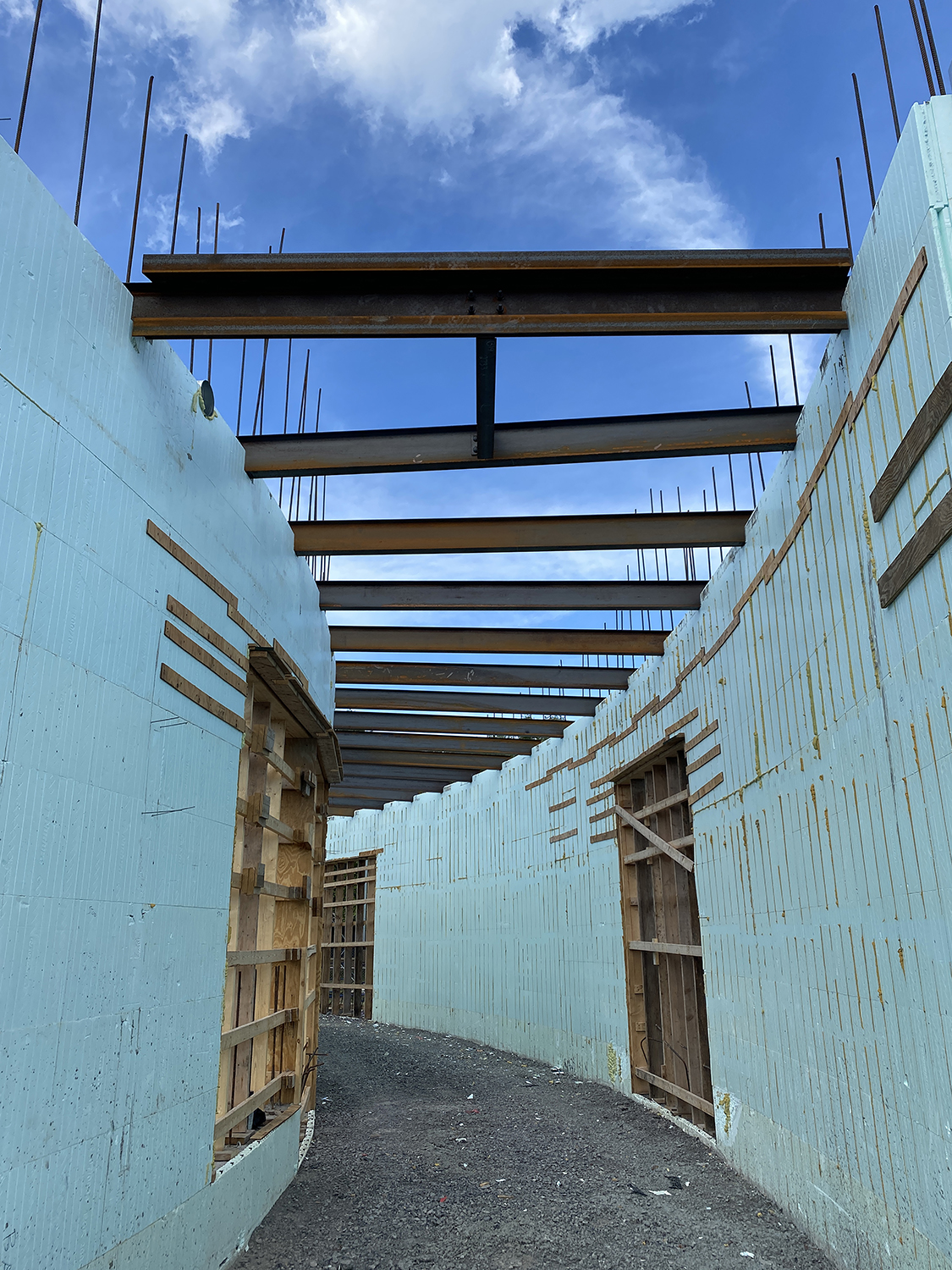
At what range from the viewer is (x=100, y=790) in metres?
3.70

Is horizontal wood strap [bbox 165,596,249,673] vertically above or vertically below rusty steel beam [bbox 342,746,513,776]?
below

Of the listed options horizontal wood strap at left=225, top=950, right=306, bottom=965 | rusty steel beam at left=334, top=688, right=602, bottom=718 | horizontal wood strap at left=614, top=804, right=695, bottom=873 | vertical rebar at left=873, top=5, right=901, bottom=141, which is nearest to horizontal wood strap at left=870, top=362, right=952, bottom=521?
vertical rebar at left=873, top=5, right=901, bottom=141

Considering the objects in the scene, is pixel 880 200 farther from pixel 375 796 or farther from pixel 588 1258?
pixel 375 796

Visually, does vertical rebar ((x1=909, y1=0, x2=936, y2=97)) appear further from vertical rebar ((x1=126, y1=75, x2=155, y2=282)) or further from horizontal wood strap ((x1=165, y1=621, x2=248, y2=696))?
horizontal wood strap ((x1=165, y1=621, x2=248, y2=696))

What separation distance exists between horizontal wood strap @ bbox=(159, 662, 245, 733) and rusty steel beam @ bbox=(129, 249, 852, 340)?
1.67 meters

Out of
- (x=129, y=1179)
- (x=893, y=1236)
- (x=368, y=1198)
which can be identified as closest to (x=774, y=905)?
(x=893, y=1236)

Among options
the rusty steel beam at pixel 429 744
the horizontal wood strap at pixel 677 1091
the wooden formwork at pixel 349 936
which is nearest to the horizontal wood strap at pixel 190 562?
the horizontal wood strap at pixel 677 1091

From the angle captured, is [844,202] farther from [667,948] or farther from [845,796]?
[667,948]

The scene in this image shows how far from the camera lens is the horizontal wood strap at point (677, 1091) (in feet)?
25.0

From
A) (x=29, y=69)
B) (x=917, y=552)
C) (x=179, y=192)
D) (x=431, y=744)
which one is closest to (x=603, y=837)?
(x=431, y=744)

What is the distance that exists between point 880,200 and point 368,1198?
670 centimetres

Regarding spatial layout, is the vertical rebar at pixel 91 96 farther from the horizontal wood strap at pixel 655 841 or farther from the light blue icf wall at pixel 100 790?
the horizontal wood strap at pixel 655 841

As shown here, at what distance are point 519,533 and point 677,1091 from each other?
530cm

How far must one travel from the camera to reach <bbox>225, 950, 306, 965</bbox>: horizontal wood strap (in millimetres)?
5414
